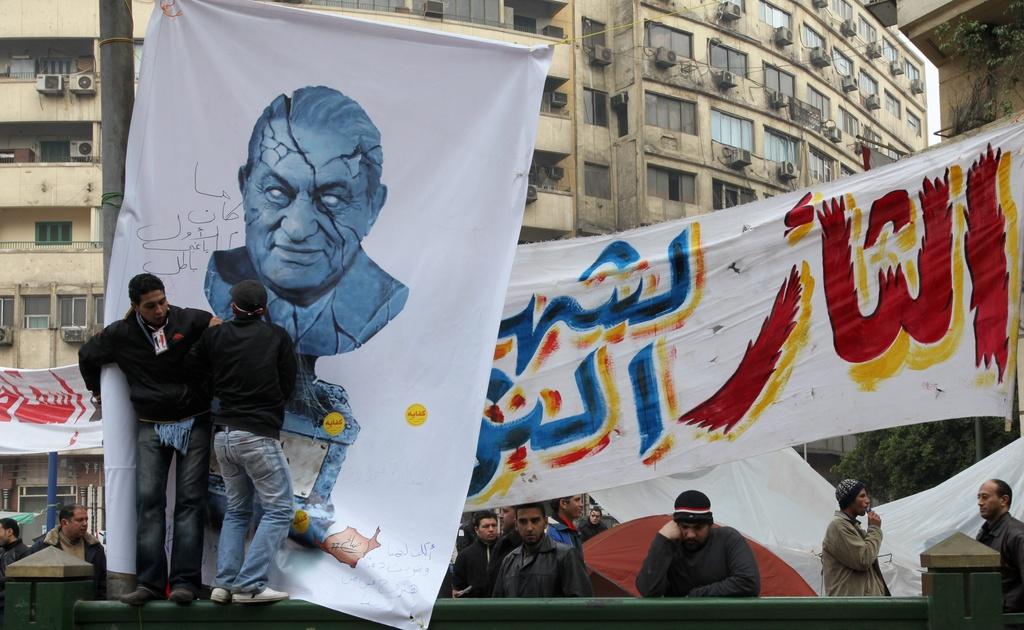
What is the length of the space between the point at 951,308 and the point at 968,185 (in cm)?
65

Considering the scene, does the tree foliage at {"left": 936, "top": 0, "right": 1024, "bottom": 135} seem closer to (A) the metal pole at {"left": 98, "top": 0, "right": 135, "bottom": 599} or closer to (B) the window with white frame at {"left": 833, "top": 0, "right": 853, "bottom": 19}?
(A) the metal pole at {"left": 98, "top": 0, "right": 135, "bottom": 599}

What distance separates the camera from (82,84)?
135ft

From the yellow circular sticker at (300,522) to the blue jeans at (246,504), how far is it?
0.09 meters

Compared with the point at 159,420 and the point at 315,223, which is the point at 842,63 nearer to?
the point at 315,223

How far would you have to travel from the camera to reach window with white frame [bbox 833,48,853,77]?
53719 mm

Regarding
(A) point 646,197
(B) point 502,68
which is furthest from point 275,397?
(A) point 646,197

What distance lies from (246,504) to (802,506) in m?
9.79

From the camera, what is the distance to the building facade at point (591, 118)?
4103cm

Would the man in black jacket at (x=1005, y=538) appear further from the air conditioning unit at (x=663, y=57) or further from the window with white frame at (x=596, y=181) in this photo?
the air conditioning unit at (x=663, y=57)

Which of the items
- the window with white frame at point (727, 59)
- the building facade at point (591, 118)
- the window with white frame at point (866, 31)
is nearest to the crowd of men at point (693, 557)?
the building facade at point (591, 118)

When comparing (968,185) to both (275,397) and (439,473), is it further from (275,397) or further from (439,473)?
(275,397)

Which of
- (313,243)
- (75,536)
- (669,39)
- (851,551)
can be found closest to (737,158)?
(669,39)

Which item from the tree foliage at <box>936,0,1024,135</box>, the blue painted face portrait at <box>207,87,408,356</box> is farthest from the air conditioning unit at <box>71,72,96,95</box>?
the blue painted face portrait at <box>207,87,408,356</box>

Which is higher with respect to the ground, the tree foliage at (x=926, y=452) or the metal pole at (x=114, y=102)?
the metal pole at (x=114, y=102)
